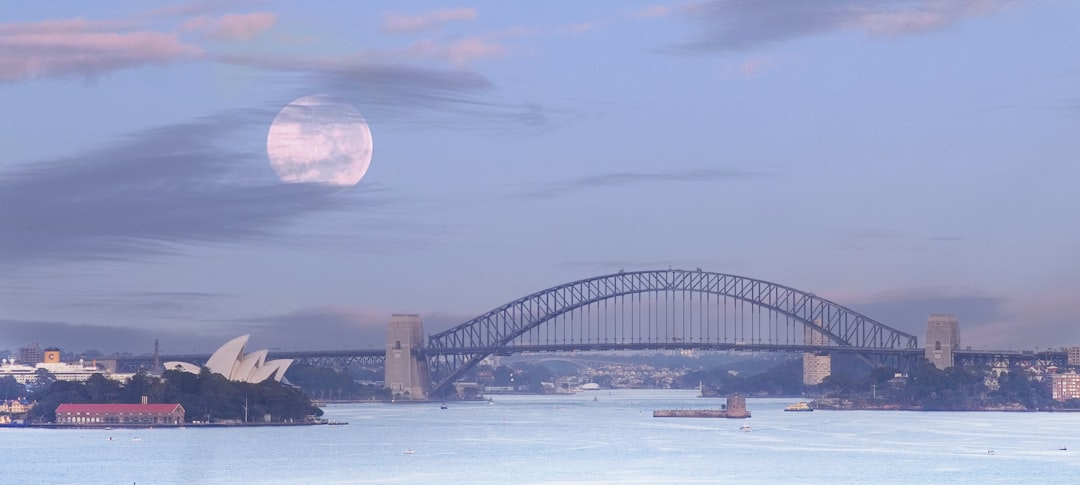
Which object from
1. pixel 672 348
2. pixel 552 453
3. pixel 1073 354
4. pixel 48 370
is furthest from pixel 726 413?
pixel 48 370

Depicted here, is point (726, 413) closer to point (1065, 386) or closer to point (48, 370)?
point (1065, 386)

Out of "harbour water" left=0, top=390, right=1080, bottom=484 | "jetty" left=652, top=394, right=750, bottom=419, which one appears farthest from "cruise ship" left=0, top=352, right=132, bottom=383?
"jetty" left=652, top=394, right=750, bottom=419

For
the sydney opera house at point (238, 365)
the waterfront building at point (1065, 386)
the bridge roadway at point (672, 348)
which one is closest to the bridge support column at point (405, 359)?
the bridge roadway at point (672, 348)

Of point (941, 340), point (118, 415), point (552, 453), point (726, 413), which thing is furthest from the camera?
point (941, 340)

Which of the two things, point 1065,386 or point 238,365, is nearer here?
point 238,365

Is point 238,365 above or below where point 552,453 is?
above

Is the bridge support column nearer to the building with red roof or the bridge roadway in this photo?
the bridge roadway
